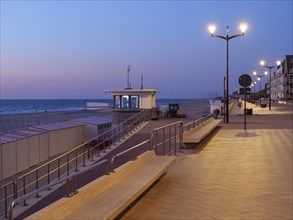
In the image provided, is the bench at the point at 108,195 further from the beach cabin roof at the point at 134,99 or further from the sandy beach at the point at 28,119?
the sandy beach at the point at 28,119

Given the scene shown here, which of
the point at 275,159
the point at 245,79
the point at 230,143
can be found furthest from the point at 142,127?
the point at 275,159

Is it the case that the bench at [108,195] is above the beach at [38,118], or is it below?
above

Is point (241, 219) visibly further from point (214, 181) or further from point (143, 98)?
point (143, 98)

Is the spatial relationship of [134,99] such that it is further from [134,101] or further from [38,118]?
[38,118]

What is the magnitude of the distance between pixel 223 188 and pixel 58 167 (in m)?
6.08

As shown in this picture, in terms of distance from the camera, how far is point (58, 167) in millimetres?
12523

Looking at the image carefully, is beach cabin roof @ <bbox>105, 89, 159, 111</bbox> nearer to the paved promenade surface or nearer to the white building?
the white building

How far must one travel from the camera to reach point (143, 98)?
3647 cm

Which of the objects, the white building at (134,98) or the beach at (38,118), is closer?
the white building at (134,98)

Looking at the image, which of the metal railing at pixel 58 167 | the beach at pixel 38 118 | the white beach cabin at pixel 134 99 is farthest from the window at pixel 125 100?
the beach at pixel 38 118

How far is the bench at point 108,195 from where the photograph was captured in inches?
190

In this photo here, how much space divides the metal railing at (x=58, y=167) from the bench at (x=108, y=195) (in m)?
2.54

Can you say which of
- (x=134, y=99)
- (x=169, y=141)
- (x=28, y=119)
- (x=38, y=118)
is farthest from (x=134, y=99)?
(x=38, y=118)

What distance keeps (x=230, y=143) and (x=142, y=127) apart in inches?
468
